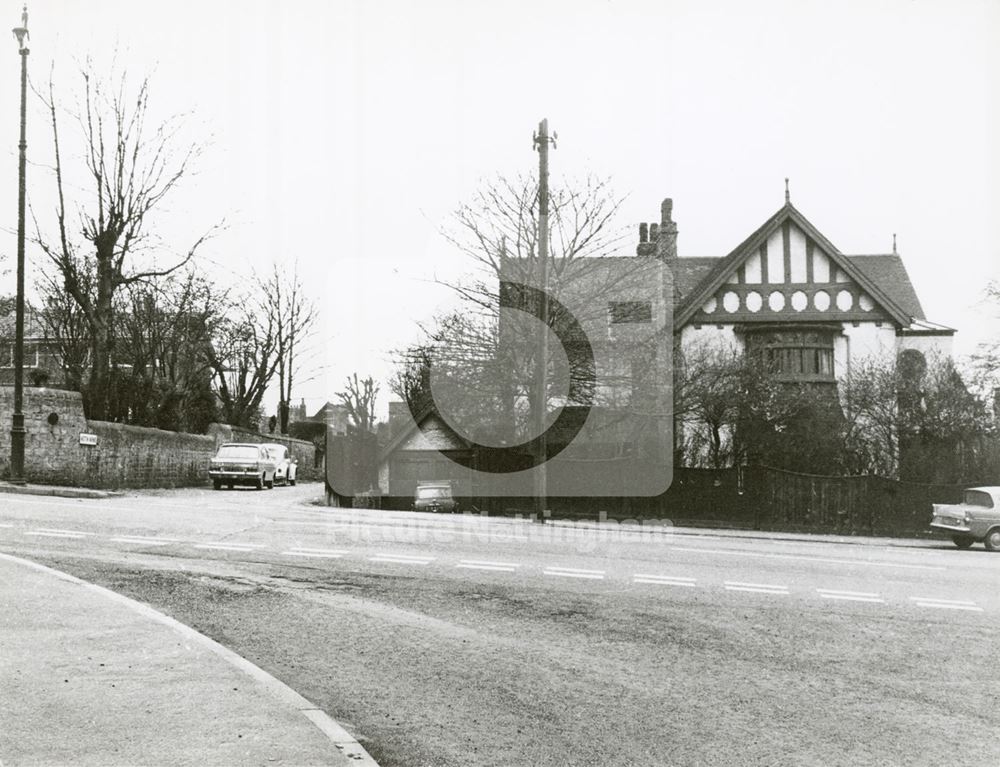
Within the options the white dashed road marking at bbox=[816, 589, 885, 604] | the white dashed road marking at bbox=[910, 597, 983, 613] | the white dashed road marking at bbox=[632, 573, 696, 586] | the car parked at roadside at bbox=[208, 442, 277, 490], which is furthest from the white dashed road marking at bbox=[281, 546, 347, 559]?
the car parked at roadside at bbox=[208, 442, 277, 490]

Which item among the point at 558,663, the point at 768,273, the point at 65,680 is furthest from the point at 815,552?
the point at 768,273

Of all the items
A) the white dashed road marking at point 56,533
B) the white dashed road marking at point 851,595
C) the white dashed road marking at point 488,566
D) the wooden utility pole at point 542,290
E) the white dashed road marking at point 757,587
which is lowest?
the white dashed road marking at point 851,595

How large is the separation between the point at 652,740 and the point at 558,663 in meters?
1.92

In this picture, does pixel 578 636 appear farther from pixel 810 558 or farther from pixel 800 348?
pixel 800 348

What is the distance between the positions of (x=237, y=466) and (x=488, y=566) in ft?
77.1

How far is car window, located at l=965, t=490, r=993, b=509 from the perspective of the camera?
2434 cm

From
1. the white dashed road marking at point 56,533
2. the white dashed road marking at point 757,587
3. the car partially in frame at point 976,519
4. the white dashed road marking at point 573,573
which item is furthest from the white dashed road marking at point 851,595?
the car partially in frame at point 976,519

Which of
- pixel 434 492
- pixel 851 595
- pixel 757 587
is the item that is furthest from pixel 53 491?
pixel 851 595

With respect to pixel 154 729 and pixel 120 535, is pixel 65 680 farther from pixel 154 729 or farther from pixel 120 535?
pixel 120 535

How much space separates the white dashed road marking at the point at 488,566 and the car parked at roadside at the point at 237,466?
22.9 meters

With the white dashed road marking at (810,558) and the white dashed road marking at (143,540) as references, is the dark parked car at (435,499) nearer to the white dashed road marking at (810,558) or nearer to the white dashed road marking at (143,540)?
the white dashed road marking at (810,558)

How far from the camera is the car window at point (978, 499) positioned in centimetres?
2434

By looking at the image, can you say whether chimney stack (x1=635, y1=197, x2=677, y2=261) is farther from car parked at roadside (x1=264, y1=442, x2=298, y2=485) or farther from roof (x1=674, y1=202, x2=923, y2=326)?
car parked at roadside (x1=264, y1=442, x2=298, y2=485)

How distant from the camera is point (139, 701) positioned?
20.5 feet
